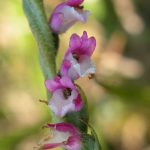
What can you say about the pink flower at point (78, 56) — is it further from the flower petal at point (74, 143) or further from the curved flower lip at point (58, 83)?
the flower petal at point (74, 143)

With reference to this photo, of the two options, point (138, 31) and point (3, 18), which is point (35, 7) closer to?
point (3, 18)

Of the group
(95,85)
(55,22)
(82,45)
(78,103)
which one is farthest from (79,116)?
(95,85)

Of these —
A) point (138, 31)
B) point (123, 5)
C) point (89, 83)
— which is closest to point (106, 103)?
point (89, 83)

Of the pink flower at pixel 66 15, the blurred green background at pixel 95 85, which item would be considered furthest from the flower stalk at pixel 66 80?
the blurred green background at pixel 95 85

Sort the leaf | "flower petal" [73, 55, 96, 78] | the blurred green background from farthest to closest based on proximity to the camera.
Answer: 1. the blurred green background
2. the leaf
3. "flower petal" [73, 55, 96, 78]

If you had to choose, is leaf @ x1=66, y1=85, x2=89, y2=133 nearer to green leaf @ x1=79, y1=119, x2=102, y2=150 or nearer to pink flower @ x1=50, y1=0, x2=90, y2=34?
green leaf @ x1=79, y1=119, x2=102, y2=150

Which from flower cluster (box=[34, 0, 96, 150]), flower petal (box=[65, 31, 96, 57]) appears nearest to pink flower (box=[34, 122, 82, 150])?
flower cluster (box=[34, 0, 96, 150])

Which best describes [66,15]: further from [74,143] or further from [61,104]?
[74,143]
